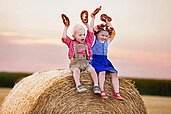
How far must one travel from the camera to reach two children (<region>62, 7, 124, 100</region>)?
Answer: 4.40 m

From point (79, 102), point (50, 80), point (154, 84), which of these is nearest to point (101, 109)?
point (79, 102)

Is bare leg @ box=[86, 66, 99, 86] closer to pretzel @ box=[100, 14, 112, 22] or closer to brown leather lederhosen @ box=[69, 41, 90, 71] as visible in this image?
brown leather lederhosen @ box=[69, 41, 90, 71]

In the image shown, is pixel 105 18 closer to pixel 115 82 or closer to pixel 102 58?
pixel 102 58

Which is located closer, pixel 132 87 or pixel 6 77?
pixel 132 87

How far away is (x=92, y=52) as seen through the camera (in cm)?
450

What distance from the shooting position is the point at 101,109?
4.54 m

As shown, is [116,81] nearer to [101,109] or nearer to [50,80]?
[101,109]

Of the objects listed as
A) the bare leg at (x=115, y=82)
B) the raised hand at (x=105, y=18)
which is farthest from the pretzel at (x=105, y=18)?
the bare leg at (x=115, y=82)

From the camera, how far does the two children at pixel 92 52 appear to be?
14.4 feet

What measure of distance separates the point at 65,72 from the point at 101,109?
416mm

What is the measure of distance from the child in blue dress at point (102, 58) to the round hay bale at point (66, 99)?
0.21ft

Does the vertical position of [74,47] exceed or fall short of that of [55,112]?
it exceeds it

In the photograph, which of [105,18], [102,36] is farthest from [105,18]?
[102,36]

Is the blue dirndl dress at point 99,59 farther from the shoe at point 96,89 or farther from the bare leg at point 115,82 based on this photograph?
the shoe at point 96,89
